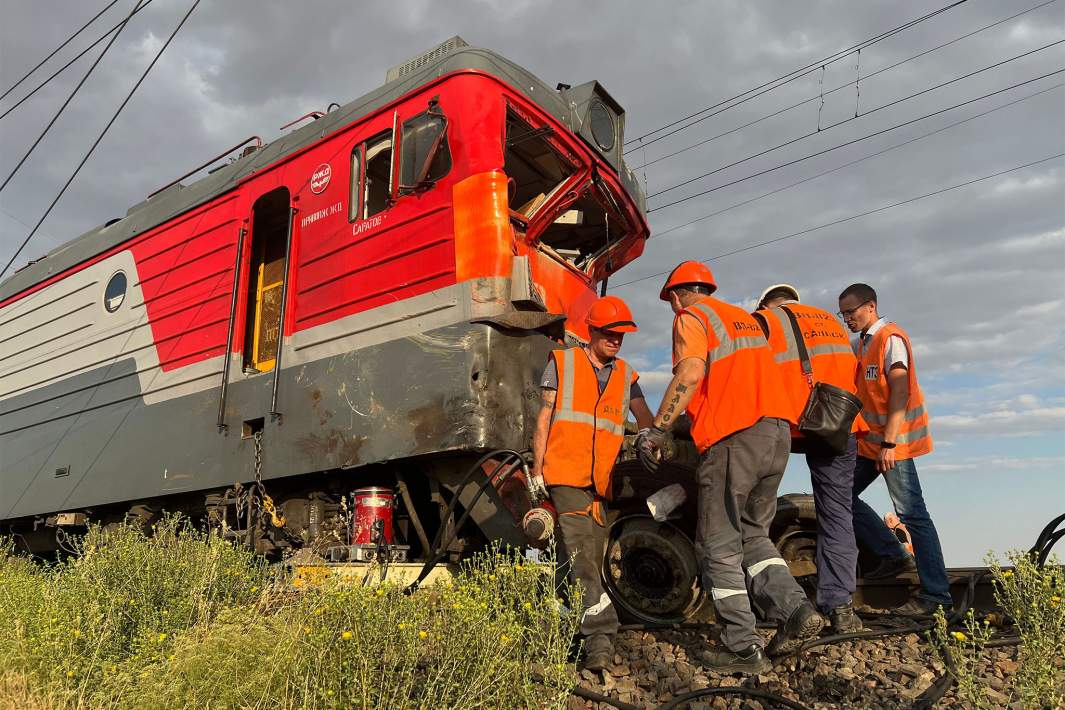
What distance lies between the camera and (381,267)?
489 cm

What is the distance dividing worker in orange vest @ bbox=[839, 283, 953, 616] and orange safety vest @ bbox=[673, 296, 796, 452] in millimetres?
935

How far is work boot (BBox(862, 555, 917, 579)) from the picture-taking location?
14.6 ft

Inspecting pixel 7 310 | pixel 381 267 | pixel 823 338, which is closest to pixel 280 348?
pixel 381 267

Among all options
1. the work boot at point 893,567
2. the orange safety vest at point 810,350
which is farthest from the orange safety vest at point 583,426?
the work boot at point 893,567

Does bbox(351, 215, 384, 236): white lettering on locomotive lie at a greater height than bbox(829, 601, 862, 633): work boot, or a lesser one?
greater

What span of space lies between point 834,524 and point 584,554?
1418mm

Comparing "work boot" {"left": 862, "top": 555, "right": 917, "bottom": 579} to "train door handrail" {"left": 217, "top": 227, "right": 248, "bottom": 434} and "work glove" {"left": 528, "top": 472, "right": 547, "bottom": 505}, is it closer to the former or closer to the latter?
"work glove" {"left": 528, "top": 472, "right": 547, "bottom": 505}

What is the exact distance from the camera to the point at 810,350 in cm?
390

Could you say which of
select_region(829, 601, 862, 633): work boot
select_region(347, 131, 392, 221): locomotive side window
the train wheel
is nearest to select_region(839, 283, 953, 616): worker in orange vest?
select_region(829, 601, 862, 633): work boot

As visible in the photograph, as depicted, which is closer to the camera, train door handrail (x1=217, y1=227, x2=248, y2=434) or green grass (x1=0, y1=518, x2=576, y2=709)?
green grass (x1=0, y1=518, x2=576, y2=709)

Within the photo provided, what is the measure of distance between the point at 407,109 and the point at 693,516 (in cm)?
342

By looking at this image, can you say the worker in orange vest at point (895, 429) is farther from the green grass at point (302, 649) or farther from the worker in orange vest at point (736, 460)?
the green grass at point (302, 649)

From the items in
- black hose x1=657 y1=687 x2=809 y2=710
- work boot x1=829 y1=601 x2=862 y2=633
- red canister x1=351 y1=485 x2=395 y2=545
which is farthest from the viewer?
red canister x1=351 y1=485 x2=395 y2=545

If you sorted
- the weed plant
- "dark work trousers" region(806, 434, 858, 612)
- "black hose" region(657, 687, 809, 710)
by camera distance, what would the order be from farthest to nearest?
1. "dark work trousers" region(806, 434, 858, 612)
2. "black hose" region(657, 687, 809, 710)
3. the weed plant
